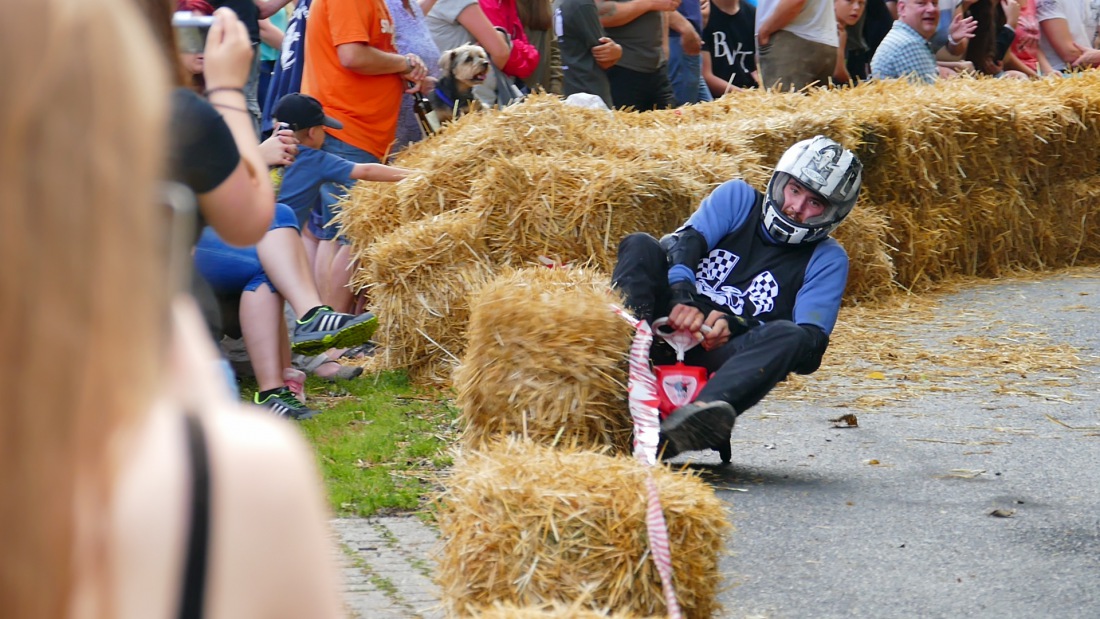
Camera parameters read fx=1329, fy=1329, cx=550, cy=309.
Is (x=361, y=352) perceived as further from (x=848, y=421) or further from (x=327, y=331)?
(x=848, y=421)

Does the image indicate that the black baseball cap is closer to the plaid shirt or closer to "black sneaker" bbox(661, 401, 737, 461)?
"black sneaker" bbox(661, 401, 737, 461)

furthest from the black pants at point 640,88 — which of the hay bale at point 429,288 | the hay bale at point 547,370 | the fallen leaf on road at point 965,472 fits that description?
the hay bale at point 547,370

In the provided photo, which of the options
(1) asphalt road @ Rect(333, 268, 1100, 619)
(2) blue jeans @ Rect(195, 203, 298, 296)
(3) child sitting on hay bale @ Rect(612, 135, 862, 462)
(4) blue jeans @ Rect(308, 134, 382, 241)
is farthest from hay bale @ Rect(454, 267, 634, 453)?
(4) blue jeans @ Rect(308, 134, 382, 241)

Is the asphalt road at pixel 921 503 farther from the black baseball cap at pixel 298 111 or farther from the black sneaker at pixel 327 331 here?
the black baseball cap at pixel 298 111

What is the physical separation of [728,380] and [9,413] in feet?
14.6

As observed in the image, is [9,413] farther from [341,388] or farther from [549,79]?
[549,79]

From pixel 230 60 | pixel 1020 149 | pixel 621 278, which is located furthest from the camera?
pixel 1020 149

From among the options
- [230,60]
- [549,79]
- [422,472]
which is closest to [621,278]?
[422,472]

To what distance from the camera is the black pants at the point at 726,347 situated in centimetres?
525

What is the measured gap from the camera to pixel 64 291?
3.04ft

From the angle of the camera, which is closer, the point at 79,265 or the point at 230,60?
the point at 79,265

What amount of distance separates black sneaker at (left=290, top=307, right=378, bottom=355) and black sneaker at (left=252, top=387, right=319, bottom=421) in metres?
0.25

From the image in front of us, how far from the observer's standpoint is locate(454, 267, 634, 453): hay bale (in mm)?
4941

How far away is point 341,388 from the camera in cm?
688
